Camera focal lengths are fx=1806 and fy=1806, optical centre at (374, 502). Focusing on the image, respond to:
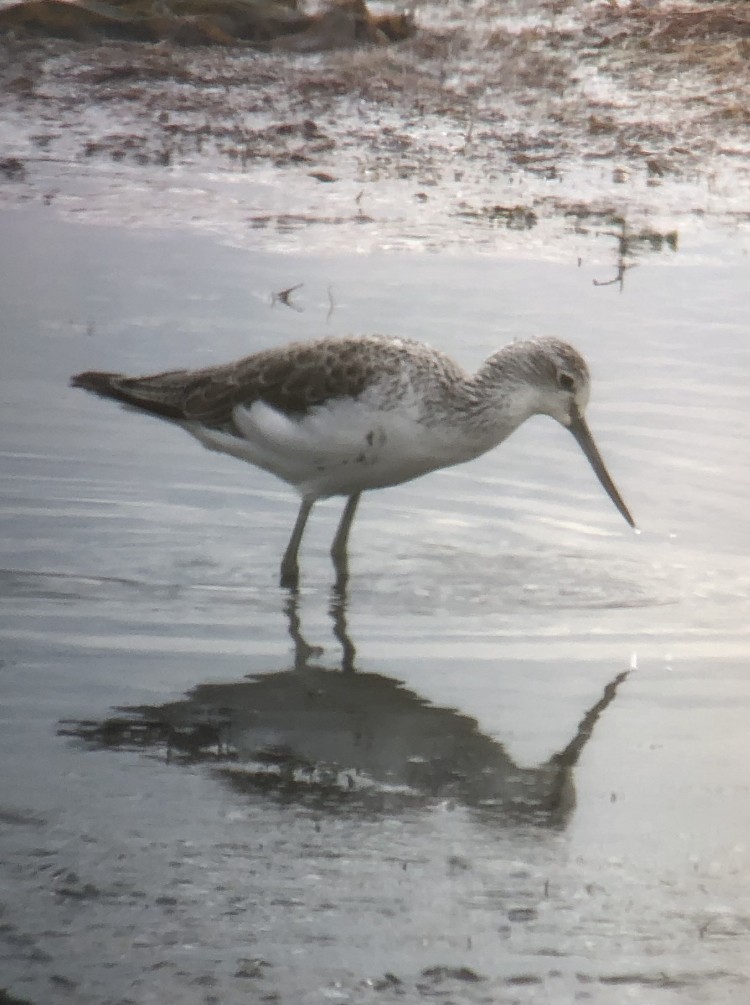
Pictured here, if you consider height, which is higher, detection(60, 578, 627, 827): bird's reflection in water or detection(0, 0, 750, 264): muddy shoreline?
detection(0, 0, 750, 264): muddy shoreline

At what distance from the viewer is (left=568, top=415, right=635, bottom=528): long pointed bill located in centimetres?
654

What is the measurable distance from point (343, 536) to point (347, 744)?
1.86 meters

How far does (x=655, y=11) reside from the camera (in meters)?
15.3

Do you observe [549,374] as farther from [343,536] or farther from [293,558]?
[293,558]

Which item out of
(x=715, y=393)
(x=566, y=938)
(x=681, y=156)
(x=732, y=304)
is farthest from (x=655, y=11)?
(x=566, y=938)

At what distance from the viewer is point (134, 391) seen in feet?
21.9

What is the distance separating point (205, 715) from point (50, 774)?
1.93ft

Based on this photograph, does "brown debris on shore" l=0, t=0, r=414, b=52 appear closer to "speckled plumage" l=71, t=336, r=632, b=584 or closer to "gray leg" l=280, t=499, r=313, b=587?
"speckled plumage" l=71, t=336, r=632, b=584

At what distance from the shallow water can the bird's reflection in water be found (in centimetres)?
1

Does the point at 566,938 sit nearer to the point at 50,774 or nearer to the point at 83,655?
the point at 50,774

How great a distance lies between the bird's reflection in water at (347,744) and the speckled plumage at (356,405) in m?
1.05

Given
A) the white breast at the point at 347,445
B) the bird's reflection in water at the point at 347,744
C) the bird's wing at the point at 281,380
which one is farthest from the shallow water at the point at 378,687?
the bird's wing at the point at 281,380

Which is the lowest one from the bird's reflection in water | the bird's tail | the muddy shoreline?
the bird's reflection in water

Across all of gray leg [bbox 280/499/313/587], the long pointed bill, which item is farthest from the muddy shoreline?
gray leg [bbox 280/499/313/587]
